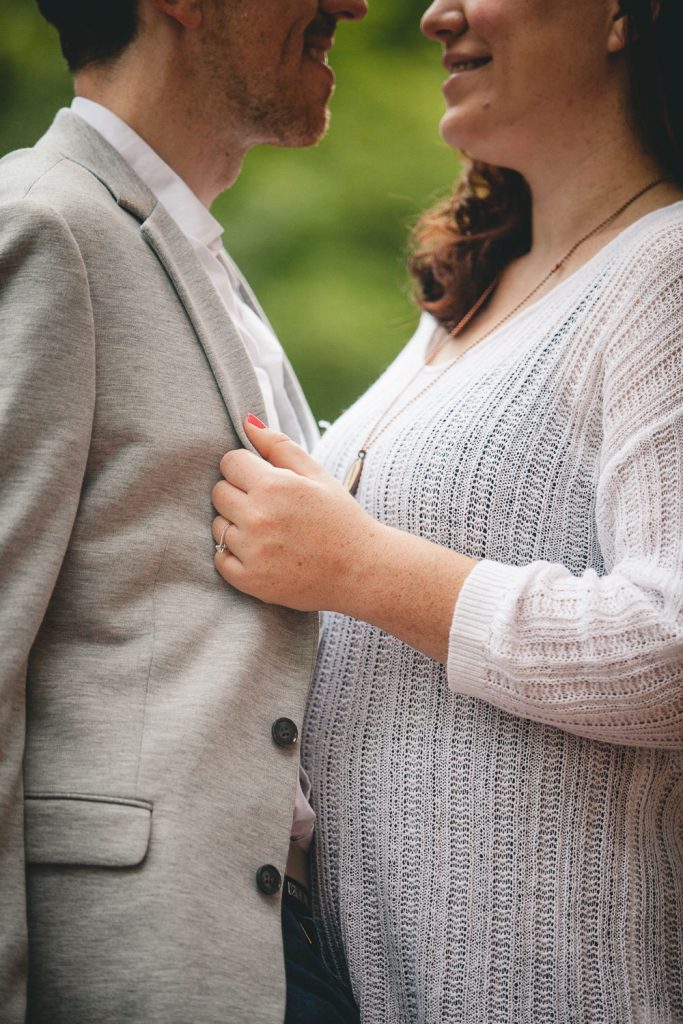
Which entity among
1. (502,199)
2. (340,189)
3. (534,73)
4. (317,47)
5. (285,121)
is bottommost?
(502,199)

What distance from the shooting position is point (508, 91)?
5.45 ft

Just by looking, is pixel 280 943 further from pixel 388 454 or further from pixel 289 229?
pixel 289 229

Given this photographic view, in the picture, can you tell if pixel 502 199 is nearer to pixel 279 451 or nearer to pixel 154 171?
pixel 154 171

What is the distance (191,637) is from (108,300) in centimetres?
46

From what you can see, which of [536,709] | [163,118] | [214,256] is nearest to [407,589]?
[536,709]

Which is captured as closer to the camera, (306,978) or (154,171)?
(306,978)

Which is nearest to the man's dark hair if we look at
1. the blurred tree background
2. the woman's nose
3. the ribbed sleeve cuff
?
the woman's nose

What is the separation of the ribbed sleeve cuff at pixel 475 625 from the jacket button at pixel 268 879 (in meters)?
0.35

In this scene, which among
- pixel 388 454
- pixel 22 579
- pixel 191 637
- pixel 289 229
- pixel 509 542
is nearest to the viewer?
pixel 22 579

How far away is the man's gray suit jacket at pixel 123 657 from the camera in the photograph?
111cm

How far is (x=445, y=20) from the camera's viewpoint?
1.74 metres

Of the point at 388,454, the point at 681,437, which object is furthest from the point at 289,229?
the point at 681,437

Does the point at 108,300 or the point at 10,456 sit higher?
the point at 108,300

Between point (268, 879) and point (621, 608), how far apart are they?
1.87 ft
